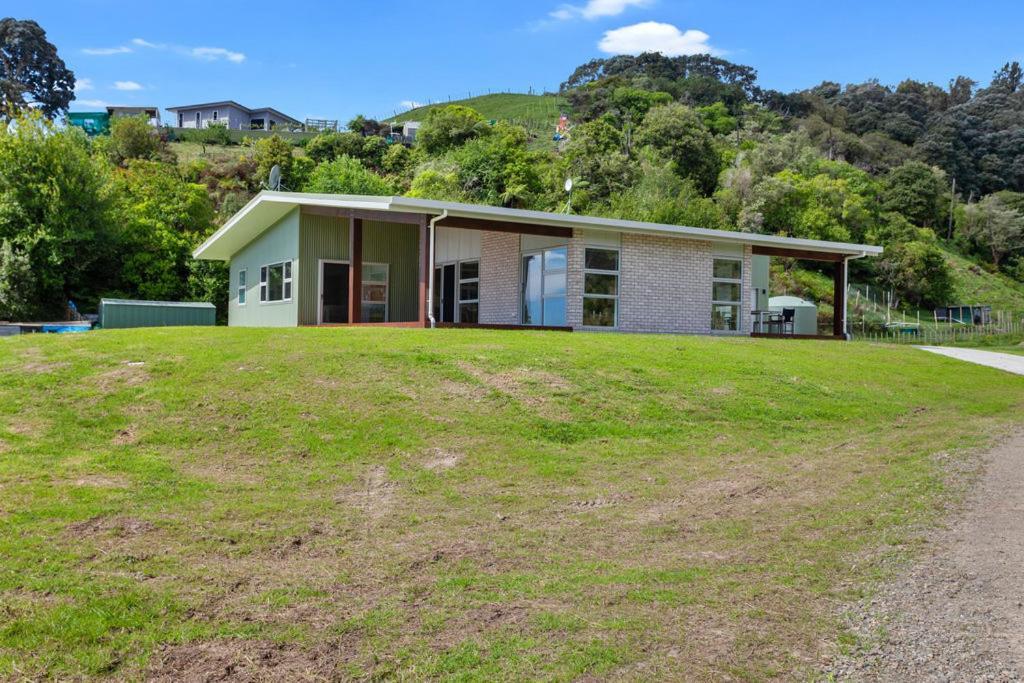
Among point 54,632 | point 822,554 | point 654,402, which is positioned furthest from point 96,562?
point 654,402

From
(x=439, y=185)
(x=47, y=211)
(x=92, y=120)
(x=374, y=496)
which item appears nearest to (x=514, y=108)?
(x=92, y=120)

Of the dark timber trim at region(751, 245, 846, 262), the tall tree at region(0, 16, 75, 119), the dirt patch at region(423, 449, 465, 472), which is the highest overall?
the tall tree at region(0, 16, 75, 119)

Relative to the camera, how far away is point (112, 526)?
5.85m

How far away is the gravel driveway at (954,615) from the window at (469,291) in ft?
53.9

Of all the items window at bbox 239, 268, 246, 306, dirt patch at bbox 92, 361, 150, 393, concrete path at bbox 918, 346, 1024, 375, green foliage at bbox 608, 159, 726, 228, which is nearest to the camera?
dirt patch at bbox 92, 361, 150, 393

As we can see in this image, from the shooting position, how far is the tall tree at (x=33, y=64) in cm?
9000

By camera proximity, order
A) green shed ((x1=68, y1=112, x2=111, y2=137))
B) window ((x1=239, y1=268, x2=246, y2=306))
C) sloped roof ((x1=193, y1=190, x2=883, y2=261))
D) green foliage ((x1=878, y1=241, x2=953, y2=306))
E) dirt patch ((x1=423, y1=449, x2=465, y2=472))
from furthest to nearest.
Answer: green shed ((x1=68, y1=112, x2=111, y2=137)) → green foliage ((x1=878, y1=241, x2=953, y2=306)) → window ((x1=239, y1=268, x2=246, y2=306)) → sloped roof ((x1=193, y1=190, x2=883, y2=261)) → dirt patch ((x1=423, y1=449, x2=465, y2=472))

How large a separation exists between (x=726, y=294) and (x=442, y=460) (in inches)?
569

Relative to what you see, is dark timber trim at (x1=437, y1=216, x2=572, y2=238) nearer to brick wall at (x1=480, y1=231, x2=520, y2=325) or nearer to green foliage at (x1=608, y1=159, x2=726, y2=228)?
brick wall at (x1=480, y1=231, x2=520, y2=325)

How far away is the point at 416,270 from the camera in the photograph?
21547mm

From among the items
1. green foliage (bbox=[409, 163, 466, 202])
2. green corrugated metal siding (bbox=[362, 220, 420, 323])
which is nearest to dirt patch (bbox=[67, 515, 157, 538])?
green corrugated metal siding (bbox=[362, 220, 420, 323])

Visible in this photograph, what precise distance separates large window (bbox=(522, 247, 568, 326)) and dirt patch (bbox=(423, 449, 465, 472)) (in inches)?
419

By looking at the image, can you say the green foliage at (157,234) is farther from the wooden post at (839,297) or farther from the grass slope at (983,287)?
the grass slope at (983,287)

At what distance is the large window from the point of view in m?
19.2
